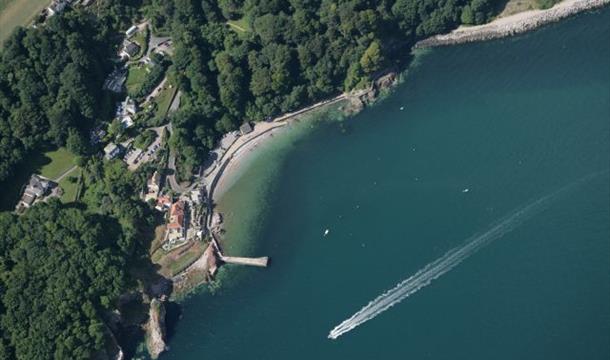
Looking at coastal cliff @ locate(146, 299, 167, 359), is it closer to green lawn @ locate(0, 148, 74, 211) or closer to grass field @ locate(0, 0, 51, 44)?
green lawn @ locate(0, 148, 74, 211)

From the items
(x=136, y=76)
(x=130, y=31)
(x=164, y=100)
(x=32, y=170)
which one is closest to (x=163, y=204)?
(x=164, y=100)

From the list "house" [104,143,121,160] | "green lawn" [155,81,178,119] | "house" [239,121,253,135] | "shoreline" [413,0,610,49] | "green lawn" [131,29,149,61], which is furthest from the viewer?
"shoreline" [413,0,610,49]

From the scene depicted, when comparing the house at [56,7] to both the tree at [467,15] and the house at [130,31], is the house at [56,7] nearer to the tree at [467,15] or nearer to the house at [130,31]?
the house at [130,31]

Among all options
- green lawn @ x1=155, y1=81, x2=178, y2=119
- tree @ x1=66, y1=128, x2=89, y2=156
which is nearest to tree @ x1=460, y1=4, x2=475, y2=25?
green lawn @ x1=155, y1=81, x2=178, y2=119

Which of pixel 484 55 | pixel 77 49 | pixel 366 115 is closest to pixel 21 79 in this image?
pixel 77 49

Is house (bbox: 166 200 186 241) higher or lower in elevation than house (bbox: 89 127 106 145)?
lower

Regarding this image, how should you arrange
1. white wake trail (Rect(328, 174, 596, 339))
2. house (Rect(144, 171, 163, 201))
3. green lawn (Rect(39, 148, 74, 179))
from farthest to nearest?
green lawn (Rect(39, 148, 74, 179)), house (Rect(144, 171, 163, 201)), white wake trail (Rect(328, 174, 596, 339))

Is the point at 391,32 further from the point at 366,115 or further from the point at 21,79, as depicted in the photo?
the point at 21,79

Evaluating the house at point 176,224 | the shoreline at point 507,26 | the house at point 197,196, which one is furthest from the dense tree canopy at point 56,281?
the shoreline at point 507,26

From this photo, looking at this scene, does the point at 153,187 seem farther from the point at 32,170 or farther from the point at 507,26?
the point at 507,26
